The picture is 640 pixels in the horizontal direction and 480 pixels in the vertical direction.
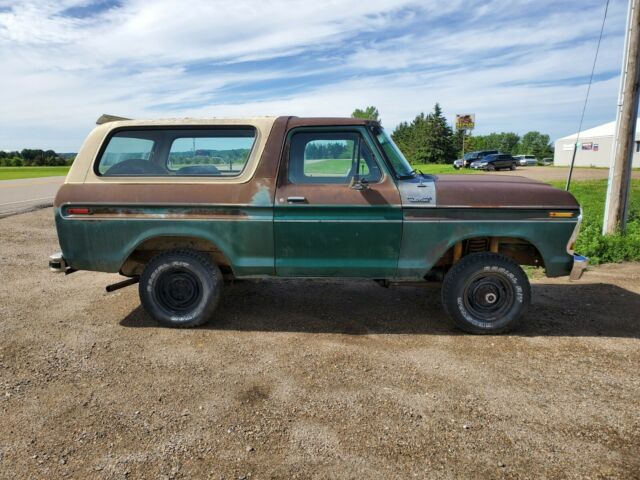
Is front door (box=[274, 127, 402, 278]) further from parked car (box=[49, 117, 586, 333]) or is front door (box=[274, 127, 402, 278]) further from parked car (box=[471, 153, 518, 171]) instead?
parked car (box=[471, 153, 518, 171])

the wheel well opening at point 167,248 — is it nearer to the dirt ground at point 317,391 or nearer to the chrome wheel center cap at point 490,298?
the dirt ground at point 317,391

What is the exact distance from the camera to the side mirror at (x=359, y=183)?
4008 mm

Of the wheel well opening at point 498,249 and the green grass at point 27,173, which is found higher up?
the wheel well opening at point 498,249

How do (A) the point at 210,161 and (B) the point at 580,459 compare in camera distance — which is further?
(A) the point at 210,161

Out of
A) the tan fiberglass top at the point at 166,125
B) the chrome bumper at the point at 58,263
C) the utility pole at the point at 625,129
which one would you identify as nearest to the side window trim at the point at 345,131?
the tan fiberglass top at the point at 166,125

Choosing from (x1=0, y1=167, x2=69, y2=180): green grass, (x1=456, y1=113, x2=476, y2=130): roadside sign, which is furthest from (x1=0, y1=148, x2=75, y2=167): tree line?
(x1=456, y1=113, x2=476, y2=130): roadside sign

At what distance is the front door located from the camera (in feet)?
13.3

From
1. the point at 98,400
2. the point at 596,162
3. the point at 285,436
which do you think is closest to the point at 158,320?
the point at 98,400

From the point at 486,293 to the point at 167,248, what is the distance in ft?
10.6

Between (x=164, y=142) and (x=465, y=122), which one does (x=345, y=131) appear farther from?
(x=465, y=122)

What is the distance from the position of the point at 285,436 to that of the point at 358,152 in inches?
102

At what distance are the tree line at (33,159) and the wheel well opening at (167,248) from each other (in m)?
71.2

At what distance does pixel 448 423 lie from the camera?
283 cm

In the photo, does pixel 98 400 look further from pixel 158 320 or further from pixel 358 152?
pixel 358 152
